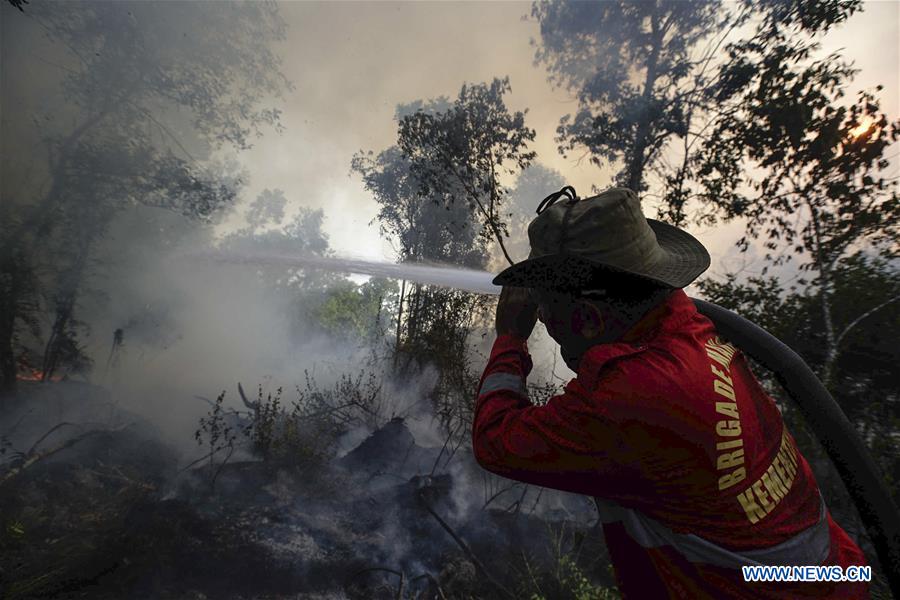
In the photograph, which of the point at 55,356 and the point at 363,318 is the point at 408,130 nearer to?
the point at 55,356

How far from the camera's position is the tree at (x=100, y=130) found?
8.95 meters

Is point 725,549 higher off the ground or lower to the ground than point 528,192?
lower

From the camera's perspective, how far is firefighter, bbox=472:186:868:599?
41.6 inches

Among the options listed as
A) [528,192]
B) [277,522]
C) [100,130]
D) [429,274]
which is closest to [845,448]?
[429,274]

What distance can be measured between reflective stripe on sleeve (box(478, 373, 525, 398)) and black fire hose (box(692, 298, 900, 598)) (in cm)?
123

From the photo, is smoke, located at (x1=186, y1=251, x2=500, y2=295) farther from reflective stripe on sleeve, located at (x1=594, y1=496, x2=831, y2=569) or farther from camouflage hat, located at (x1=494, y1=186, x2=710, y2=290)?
reflective stripe on sleeve, located at (x1=594, y1=496, x2=831, y2=569)

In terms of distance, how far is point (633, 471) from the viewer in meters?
1.09

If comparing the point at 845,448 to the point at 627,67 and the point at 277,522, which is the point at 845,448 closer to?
the point at 277,522

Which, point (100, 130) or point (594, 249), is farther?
point (100, 130)

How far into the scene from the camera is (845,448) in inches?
63.9

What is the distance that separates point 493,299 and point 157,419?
9.84 metres

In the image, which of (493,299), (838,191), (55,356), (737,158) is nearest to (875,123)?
(838,191)

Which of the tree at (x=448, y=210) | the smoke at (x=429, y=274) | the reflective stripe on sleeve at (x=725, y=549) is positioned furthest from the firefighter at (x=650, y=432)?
the tree at (x=448, y=210)

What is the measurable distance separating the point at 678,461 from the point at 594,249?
74cm
